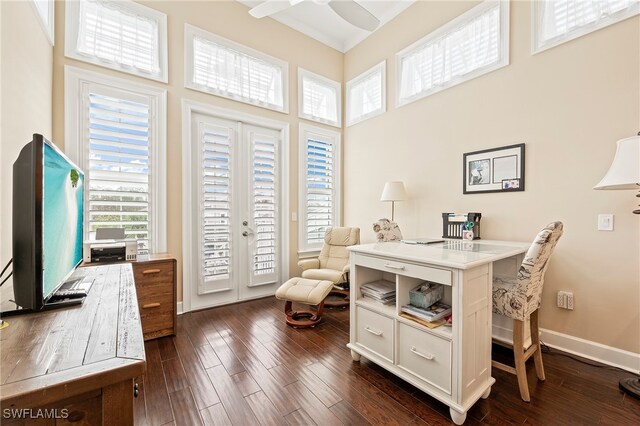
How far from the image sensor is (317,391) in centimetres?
176

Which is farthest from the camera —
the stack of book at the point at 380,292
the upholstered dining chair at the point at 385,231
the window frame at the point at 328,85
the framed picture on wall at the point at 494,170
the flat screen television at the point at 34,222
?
the window frame at the point at 328,85

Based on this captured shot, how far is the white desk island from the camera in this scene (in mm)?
1490

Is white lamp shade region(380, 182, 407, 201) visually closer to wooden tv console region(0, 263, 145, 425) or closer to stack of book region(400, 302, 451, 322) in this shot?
stack of book region(400, 302, 451, 322)

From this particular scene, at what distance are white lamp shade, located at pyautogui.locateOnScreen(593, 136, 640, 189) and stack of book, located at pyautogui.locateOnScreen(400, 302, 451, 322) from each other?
1.25m

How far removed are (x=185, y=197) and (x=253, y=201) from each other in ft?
2.69

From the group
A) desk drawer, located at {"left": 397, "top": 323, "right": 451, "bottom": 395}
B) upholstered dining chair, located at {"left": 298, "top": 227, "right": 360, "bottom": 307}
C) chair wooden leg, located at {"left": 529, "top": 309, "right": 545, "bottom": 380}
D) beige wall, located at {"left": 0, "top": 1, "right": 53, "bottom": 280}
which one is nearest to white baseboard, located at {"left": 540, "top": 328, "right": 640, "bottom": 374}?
chair wooden leg, located at {"left": 529, "top": 309, "right": 545, "bottom": 380}

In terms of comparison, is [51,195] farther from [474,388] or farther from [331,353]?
[474,388]

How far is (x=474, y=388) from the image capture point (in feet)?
5.19

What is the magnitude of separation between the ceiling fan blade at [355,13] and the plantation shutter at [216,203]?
1807 millimetres

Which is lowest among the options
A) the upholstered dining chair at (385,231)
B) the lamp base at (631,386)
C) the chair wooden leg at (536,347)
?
the lamp base at (631,386)

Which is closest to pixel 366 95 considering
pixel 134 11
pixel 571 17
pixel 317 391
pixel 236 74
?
pixel 236 74

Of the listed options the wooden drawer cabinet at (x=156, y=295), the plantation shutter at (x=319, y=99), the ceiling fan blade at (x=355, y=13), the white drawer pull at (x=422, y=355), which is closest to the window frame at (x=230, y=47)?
the plantation shutter at (x=319, y=99)

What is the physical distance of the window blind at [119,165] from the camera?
264cm

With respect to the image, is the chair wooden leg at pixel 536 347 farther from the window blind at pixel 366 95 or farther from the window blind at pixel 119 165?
the window blind at pixel 119 165
